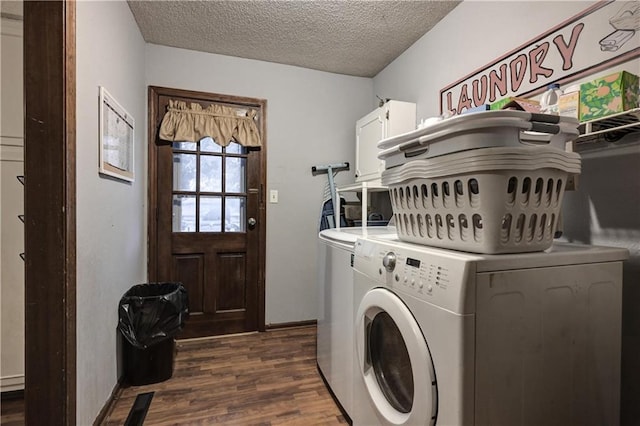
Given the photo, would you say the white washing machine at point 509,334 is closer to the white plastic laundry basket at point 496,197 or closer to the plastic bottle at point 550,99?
the white plastic laundry basket at point 496,197

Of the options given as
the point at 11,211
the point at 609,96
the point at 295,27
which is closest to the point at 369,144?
the point at 295,27

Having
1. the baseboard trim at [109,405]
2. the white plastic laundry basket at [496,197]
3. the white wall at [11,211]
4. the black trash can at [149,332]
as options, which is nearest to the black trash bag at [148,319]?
the black trash can at [149,332]

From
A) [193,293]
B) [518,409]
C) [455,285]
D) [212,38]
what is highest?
[212,38]

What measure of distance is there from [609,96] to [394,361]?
118 cm

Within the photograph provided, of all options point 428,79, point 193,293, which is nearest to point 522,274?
point 428,79

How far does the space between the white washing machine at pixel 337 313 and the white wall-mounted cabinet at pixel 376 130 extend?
807 millimetres

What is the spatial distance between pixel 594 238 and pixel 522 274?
71cm

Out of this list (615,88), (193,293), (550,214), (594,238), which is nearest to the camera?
(550,214)

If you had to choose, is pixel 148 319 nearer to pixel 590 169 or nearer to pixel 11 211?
pixel 11 211

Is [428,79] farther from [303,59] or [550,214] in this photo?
[550,214]

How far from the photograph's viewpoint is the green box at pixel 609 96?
1027mm

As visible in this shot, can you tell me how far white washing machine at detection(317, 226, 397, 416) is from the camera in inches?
59.2

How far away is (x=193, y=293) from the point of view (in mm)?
2605

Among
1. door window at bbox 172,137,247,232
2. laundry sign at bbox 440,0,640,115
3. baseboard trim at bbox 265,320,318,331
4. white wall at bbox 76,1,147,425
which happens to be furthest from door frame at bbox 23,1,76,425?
laundry sign at bbox 440,0,640,115
